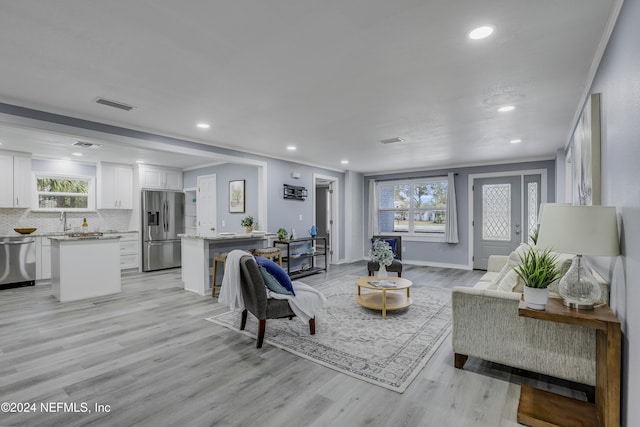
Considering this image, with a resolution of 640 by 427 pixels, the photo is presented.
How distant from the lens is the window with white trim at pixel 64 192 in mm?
6199

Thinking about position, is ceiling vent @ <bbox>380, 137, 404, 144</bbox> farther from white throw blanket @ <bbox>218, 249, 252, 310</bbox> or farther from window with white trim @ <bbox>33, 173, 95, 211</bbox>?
window with white trim @ <bbox>33, 173, 95, 211</bbox>

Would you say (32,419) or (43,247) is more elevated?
(43,247)

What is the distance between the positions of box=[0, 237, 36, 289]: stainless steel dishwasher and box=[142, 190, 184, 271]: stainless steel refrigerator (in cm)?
179

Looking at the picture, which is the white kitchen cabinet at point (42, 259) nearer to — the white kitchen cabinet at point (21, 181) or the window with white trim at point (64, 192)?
the white kitchen cabinet at point (21, 181)

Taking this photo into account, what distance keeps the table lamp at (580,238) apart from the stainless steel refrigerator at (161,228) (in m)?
7.04

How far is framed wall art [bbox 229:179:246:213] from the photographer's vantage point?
636 cm

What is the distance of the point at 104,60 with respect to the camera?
2348 millimetres

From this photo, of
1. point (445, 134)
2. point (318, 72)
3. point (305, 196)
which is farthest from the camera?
point (305, 196)

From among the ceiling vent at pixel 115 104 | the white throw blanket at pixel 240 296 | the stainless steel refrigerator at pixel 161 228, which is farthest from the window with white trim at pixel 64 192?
the white throw blanket at pixel 240 296

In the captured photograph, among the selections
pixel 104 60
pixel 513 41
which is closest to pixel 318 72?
pixel 513 41

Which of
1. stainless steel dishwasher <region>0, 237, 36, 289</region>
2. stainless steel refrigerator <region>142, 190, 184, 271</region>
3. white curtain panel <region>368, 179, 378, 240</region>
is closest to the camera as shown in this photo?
stainless steel dishwasher <region>0, 237, 36, 289</region>

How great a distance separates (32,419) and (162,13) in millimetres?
2571

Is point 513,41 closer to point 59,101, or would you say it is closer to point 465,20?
point 465,20

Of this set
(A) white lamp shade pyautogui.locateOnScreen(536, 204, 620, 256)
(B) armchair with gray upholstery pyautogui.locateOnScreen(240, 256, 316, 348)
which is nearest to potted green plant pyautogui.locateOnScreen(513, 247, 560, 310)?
(A) white lamp shade pyautogui.locateOnScreen(536, 204, 620, 256)
